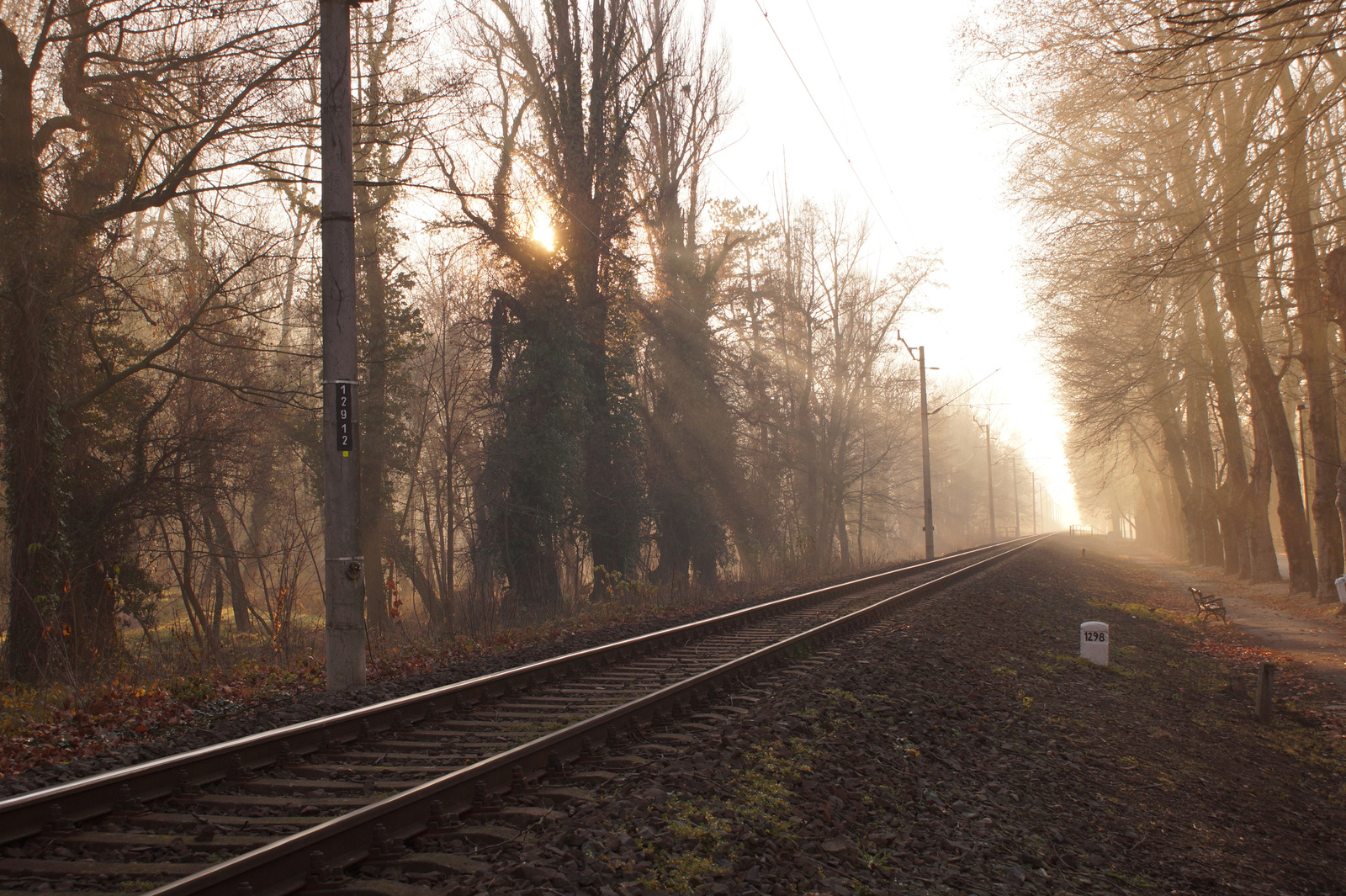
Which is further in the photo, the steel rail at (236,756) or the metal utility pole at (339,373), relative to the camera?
the metal utility pole at (339,373)

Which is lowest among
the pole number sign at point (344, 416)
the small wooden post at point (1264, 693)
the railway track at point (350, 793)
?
the small wooden post at point (1264, 693)

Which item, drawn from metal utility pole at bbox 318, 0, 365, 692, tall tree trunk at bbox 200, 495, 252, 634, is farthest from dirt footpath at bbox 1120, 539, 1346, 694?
tall tree trunk at bbox 200, 495, 252, 634

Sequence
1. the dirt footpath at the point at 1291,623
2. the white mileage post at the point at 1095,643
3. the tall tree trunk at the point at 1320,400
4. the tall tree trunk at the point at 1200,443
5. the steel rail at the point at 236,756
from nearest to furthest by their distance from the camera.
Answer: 1. the steel rail at the point at 236,756
2. the white mileage post at the point at 1095,643
3. the dirt footpath at the point at 1291,623
4. the tall tree trunk at the point at 1320,400
5. the tall tree trunk at the point at 1200,443

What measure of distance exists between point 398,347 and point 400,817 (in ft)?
61.2

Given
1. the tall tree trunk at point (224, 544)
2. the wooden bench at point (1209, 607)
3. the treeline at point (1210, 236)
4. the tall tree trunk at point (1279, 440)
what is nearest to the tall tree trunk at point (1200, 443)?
the treeline at point (1210, 236)

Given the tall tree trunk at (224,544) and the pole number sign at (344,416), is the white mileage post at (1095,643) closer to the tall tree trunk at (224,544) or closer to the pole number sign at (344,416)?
the pole number sign at (344,416)

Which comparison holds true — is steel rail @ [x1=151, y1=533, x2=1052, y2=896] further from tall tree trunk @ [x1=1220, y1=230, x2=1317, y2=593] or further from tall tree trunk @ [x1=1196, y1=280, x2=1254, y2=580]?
tall tree trunk @ [x1=1196, y1=280, x2=1254, y2=580]

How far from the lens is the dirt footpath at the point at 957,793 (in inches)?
168

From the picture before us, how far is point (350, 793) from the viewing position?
15.9 ft

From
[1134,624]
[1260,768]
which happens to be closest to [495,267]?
[1134,624]

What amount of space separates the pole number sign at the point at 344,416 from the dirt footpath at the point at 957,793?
4.23m

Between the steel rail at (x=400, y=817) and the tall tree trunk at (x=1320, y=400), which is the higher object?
the tall tree trunk at (x=1320, y=400)

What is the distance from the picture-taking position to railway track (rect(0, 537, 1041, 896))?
3732 millimetres

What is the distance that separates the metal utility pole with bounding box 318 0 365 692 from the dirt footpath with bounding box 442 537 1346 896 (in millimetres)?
3607
